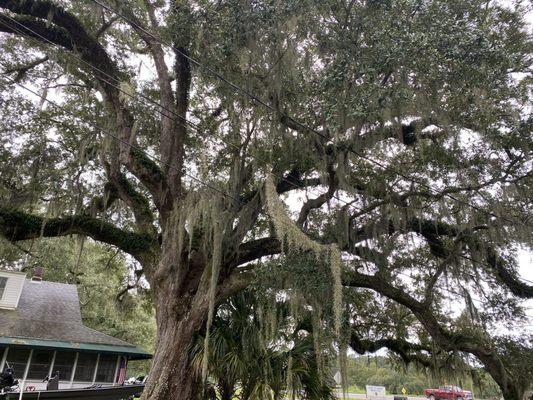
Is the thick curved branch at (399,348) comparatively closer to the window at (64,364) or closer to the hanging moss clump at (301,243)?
the hanging moss clump at (301,243)

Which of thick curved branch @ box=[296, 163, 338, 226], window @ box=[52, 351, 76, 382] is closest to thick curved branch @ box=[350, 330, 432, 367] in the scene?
thick curved branch @ box=[296, 163, 338, 226]

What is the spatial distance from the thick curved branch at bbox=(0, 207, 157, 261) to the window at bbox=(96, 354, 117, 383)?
6119 mm

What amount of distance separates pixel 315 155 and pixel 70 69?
5638 mm

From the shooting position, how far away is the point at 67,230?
8.68 meters

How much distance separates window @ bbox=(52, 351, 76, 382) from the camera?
1224 cm

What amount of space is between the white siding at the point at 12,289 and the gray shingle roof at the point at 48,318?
25 cm

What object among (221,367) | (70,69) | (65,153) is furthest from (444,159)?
(65,153)

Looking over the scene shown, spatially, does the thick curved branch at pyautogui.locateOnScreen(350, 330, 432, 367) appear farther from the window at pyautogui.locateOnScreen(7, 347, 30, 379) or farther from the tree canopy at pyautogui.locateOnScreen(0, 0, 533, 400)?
the window at pyautogui.locateOnScreen(7, 347, 30, 379)

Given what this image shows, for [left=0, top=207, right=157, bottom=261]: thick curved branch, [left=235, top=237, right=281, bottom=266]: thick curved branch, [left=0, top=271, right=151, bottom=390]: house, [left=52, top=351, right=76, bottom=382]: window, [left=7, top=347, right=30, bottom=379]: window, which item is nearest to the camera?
[left=0, top=207, right=157, bottom=261]: thick curved branch

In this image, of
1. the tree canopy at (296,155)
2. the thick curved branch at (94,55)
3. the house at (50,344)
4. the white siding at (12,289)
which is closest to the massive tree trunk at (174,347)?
the tree canopy at (296,155)

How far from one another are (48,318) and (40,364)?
146cm

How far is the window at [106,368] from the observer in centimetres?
1290

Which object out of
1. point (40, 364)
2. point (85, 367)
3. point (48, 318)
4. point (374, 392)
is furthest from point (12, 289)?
point (374, 392)

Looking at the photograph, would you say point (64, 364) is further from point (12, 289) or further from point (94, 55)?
point (94, 55)
